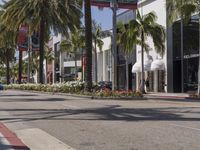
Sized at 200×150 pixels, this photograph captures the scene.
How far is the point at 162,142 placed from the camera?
13.3 m

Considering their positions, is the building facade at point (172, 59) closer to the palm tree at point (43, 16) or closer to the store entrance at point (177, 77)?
the store entrance at point (177, 77)

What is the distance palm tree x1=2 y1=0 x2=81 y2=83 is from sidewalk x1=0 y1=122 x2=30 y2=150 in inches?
1408

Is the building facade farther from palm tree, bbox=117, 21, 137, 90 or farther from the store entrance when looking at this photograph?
palm tree, bbox=117, 21, 137, 90

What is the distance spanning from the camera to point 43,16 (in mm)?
53500

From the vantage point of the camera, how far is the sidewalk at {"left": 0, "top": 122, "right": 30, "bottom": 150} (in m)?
12.4

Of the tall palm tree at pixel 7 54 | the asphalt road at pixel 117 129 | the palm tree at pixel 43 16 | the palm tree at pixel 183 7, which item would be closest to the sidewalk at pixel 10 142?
the asphalt road at pixel 117 129

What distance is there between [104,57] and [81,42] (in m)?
6.11

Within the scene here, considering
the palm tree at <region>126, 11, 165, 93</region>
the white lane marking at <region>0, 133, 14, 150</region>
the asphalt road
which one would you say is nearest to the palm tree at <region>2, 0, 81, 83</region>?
the palm tree at <region>126, 11, 165, 93</region>

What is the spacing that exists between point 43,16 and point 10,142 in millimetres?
40829

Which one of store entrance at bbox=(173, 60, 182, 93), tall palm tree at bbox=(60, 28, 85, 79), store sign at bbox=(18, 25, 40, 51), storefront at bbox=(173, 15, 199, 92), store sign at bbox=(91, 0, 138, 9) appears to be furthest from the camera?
tall palm tree at bbox=(60, 28, 85, 79)

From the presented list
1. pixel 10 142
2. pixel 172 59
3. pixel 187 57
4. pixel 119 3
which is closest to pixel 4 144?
pixel 10 142

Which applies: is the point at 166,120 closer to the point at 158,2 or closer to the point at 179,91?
the point at 179,91

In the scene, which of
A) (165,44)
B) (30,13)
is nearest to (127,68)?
(165,44)

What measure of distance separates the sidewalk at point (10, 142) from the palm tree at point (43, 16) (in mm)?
35768
